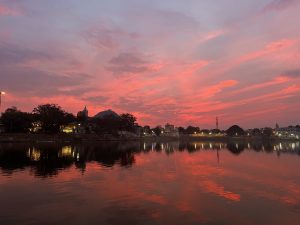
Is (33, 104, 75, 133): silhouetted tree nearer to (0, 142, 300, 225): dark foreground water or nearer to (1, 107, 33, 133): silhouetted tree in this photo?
(1, 107, 33, 133): silhouetted tree

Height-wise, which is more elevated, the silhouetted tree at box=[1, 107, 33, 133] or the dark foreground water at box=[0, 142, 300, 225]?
the silhouetted tree at box=[1, 107, 33, 133]

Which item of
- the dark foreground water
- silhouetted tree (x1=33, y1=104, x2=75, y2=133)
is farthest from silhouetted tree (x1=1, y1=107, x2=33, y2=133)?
the dark foreground water

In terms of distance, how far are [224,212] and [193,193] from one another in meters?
6.91

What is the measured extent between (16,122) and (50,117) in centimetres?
1738

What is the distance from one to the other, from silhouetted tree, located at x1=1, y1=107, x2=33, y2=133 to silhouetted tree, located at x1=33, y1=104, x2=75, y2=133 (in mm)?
5381

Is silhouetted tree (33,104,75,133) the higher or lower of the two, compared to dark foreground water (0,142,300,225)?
higher

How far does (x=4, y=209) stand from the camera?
73.9 ft

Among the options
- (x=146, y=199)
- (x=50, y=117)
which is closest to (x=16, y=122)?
(x=50, y=117)

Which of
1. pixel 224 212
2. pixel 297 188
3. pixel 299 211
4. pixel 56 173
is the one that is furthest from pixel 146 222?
pixel 56 173

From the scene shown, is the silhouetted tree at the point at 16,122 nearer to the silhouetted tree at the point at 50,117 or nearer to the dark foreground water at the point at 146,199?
the silhouetted tree at the point at 50,117

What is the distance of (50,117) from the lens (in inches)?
6161

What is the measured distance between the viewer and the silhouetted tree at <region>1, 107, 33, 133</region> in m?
155

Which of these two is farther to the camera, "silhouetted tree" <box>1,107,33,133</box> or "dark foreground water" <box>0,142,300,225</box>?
"silhouetted tree" <box>1,107,33,133</box>

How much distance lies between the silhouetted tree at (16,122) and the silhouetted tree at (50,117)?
538 cm
